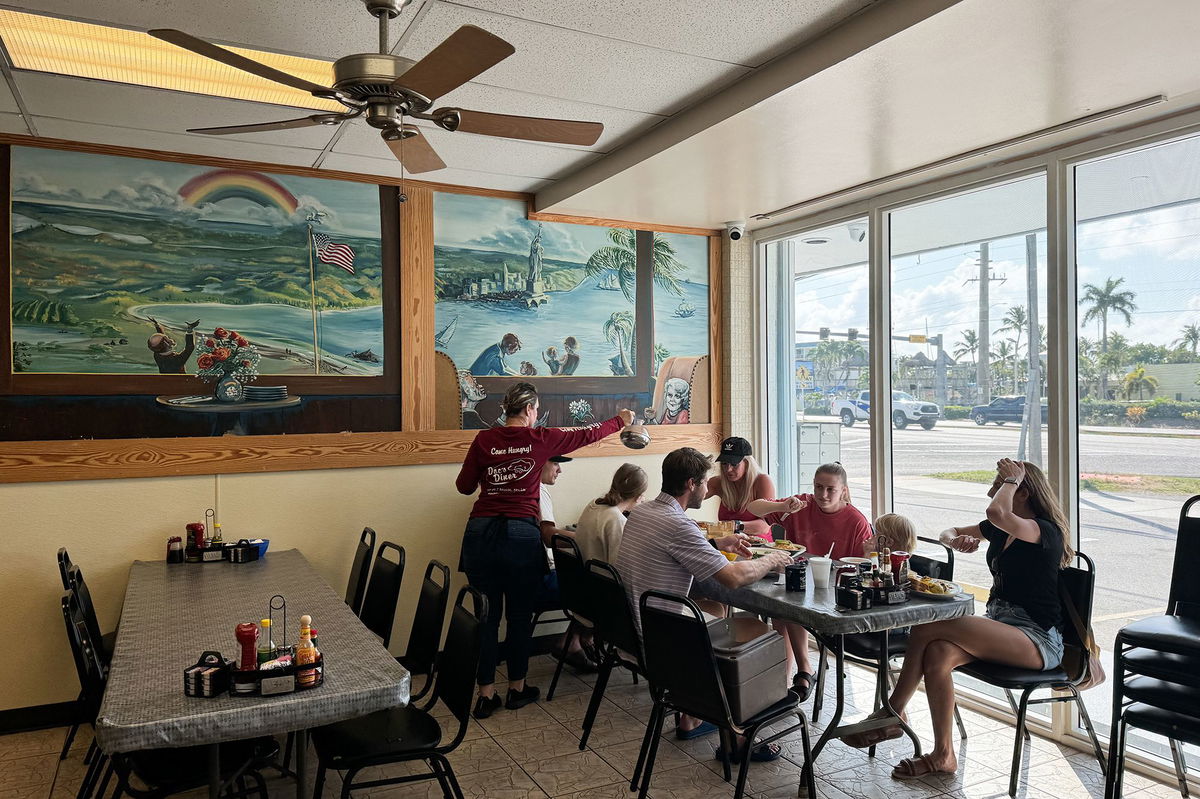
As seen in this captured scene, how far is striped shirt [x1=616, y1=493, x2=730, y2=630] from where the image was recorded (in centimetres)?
335

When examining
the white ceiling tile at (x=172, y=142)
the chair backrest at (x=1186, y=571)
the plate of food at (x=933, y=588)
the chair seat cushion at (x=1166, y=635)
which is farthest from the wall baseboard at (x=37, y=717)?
the chair backrest at (x=1186, y=571)

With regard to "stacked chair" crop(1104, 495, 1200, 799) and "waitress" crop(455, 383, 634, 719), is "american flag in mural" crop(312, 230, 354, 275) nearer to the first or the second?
"waitress" crop(455, 383, 634, 719)

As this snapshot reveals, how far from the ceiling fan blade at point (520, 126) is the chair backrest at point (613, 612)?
1.72 metres

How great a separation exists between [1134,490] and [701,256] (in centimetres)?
313

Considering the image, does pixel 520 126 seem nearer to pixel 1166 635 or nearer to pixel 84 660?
pixel 84 660

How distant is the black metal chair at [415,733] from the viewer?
258cm

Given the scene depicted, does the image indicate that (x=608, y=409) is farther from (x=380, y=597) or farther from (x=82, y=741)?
(x=82, y=741)

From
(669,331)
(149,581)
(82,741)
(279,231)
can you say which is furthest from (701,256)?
(82,741)

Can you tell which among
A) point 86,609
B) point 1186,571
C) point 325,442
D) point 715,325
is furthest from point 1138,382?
point 86,609

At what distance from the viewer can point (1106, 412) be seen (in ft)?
12.0

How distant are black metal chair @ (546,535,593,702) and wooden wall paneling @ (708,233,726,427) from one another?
2035mm

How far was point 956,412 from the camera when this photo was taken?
4.36 meters

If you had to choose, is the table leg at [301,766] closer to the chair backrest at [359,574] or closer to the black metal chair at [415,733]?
the black metal chair at [415,733]

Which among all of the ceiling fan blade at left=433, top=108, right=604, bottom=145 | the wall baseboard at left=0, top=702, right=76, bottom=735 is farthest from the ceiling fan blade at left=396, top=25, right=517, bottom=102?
the wall baseboard at left=0, top=702, right=76, bottom=735
